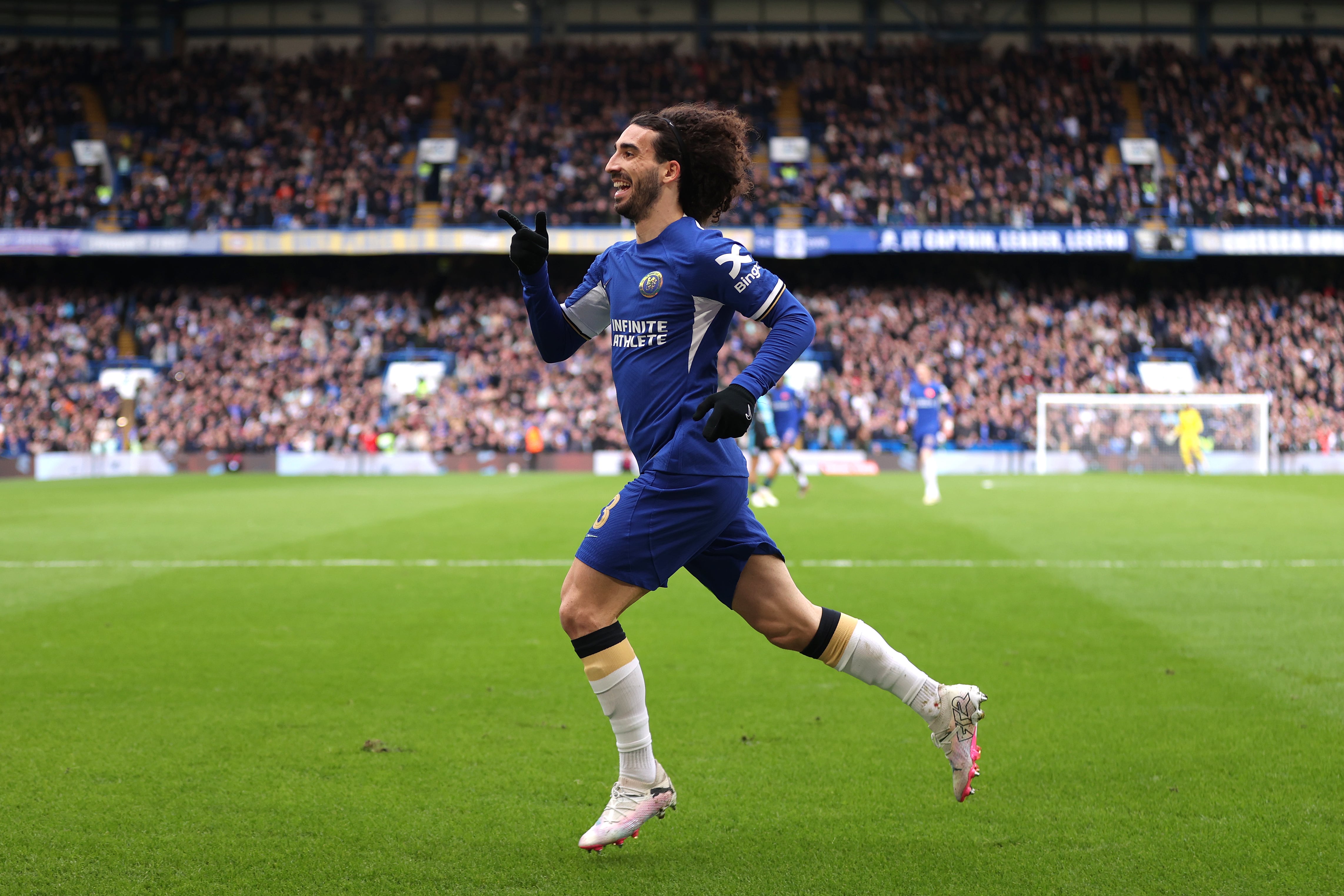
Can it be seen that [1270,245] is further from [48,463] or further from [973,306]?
[48,463]

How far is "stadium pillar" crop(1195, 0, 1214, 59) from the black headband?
4531cm

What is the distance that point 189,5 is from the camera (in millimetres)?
42344

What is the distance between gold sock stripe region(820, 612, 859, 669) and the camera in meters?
3.78

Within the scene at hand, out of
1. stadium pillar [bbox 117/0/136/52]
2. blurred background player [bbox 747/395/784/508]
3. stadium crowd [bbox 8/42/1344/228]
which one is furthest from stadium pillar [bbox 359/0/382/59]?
blurred background player [bbox 747/395/784/508]

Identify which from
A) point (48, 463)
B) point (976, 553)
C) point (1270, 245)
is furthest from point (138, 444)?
point (1270, 245)

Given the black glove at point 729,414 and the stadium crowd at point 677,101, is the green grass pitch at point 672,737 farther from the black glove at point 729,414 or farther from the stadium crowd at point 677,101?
the stadium crowd at point 677,101

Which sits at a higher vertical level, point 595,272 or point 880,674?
point 595,272

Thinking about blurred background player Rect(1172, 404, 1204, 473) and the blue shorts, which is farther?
blurred background player Rect(1172, 404, 1204, 473)

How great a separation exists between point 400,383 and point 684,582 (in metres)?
26.5

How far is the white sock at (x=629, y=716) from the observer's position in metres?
3.60

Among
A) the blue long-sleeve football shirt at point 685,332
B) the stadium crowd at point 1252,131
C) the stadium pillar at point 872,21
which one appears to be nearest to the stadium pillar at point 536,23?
the stadium pillar at point 872,21

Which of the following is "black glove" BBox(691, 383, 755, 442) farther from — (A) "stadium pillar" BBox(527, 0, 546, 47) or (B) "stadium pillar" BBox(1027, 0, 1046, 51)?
(B) "stadium pillar" BBox(1027, 0, 1046, 51)

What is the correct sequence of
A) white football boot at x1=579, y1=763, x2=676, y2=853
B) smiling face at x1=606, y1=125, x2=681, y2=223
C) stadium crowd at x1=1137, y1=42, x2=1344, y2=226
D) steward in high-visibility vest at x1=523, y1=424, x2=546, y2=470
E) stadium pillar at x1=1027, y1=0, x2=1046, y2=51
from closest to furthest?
white football boot at x1=579, y1=763, x2=676, y2=853, smiling face at x1=606, y1=125, x2=681, y2=223, steward in high-visibility vest at x1=523, y1=424, x2=546, y2=470, stadium crowd at x1=1137, y1=42, x2=1344, y2=226, stadium pillar at x1=1027, y1=0, x2=1046, y2=51

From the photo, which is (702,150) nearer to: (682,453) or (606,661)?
(682,453)
